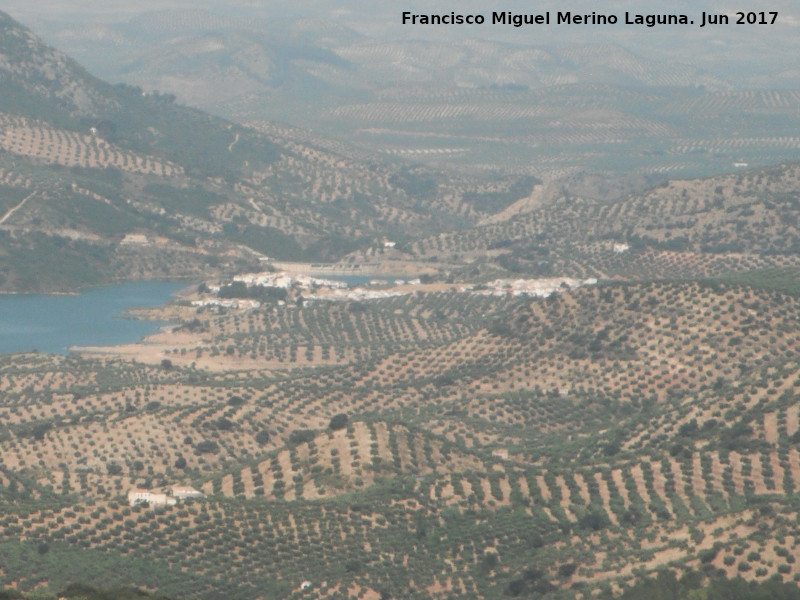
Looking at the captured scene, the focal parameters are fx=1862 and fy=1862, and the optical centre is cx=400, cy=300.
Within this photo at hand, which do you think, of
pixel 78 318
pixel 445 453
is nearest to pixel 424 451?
pixel 445 453

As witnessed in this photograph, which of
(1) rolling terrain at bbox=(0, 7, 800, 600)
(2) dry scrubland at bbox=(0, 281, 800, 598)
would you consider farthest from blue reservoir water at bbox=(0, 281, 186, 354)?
(2) dry scrubland at bbox=(0, 281, 800, 598)

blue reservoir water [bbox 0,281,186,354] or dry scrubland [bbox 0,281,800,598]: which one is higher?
dry scrubland [bbox 0,281,800,598]

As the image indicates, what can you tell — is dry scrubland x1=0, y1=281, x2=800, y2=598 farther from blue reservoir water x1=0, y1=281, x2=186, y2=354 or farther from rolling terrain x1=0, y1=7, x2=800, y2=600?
blue reservoir water x1=0, y1=281, x2=186, y2=354

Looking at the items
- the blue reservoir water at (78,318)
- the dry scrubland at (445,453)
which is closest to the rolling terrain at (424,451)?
the dry scrubland at (445,453)

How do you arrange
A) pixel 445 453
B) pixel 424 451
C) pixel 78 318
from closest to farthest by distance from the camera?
pixel 424 451 < pixel 445 453 < pixel 78 318

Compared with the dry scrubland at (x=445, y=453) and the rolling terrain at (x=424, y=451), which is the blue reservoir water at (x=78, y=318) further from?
the dry scrubland at (x=445, y=453)

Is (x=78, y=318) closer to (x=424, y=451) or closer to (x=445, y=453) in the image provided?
(x=424, y=451)
